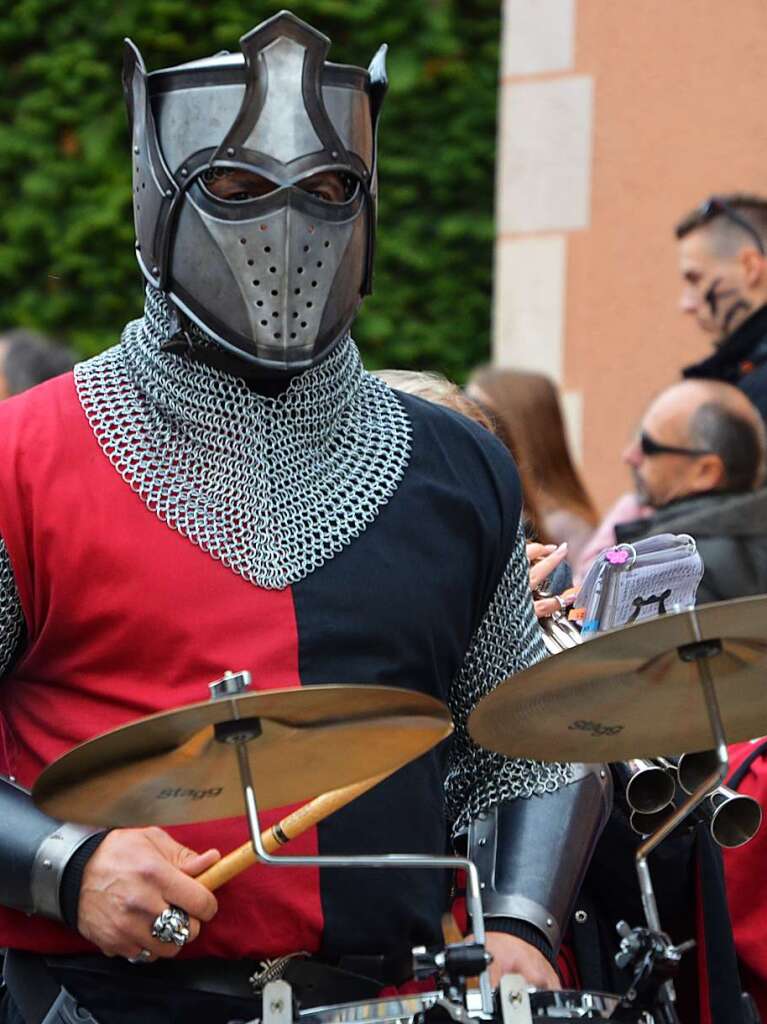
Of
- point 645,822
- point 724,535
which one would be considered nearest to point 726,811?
point 645,822

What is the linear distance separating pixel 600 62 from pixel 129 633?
4.92 meters

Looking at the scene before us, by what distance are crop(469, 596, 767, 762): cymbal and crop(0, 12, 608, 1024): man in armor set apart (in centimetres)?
29

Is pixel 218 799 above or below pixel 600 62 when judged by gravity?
below

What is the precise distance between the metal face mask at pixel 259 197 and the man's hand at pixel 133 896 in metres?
0.74

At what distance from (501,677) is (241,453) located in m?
0.54

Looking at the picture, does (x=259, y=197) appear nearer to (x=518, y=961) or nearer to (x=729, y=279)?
(x=518, y=961)

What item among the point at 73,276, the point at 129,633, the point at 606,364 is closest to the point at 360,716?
the point at 129,633

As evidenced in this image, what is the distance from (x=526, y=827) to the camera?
10.0 ft

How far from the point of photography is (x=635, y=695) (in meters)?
2.60

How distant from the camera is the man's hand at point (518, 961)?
285 cm

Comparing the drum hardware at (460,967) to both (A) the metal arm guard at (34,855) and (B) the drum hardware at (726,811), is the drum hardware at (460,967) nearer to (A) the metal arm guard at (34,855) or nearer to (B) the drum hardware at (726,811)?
(A) the metal arm guard at (34,855)

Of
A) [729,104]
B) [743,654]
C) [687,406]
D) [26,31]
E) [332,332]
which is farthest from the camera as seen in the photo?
[26,31]

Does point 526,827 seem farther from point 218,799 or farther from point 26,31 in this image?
point 26,31

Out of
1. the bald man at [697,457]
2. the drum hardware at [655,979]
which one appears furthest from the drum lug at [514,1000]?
the bald man at [697,457]
